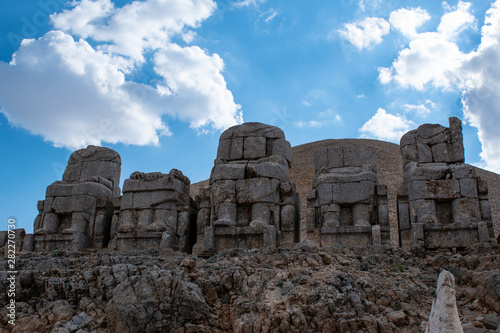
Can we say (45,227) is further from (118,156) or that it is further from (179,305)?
(179,305)

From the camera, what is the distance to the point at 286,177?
1215cm

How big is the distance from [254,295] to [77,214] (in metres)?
6.57

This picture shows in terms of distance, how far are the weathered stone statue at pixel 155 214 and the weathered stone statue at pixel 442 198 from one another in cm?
472

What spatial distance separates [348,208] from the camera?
38.2 ft

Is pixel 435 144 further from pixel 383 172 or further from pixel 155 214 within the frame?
pixel 383 172

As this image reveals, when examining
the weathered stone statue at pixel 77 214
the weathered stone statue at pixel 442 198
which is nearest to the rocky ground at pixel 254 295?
the weathered stone statue at pixel 442 198

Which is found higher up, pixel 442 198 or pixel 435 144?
pixel 435 144

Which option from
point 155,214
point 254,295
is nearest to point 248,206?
point 155,214

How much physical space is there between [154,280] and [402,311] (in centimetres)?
335

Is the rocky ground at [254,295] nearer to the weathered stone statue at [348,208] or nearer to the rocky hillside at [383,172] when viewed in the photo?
the weathered stone statue at [348,208]

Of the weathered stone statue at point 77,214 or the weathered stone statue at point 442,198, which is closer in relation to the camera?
the weathered stone statue at point 442,198

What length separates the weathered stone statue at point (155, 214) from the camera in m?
11.8

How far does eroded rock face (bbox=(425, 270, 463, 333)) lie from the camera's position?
485cm

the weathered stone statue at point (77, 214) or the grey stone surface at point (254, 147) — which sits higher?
the grey stone surface at point (254, 147)
